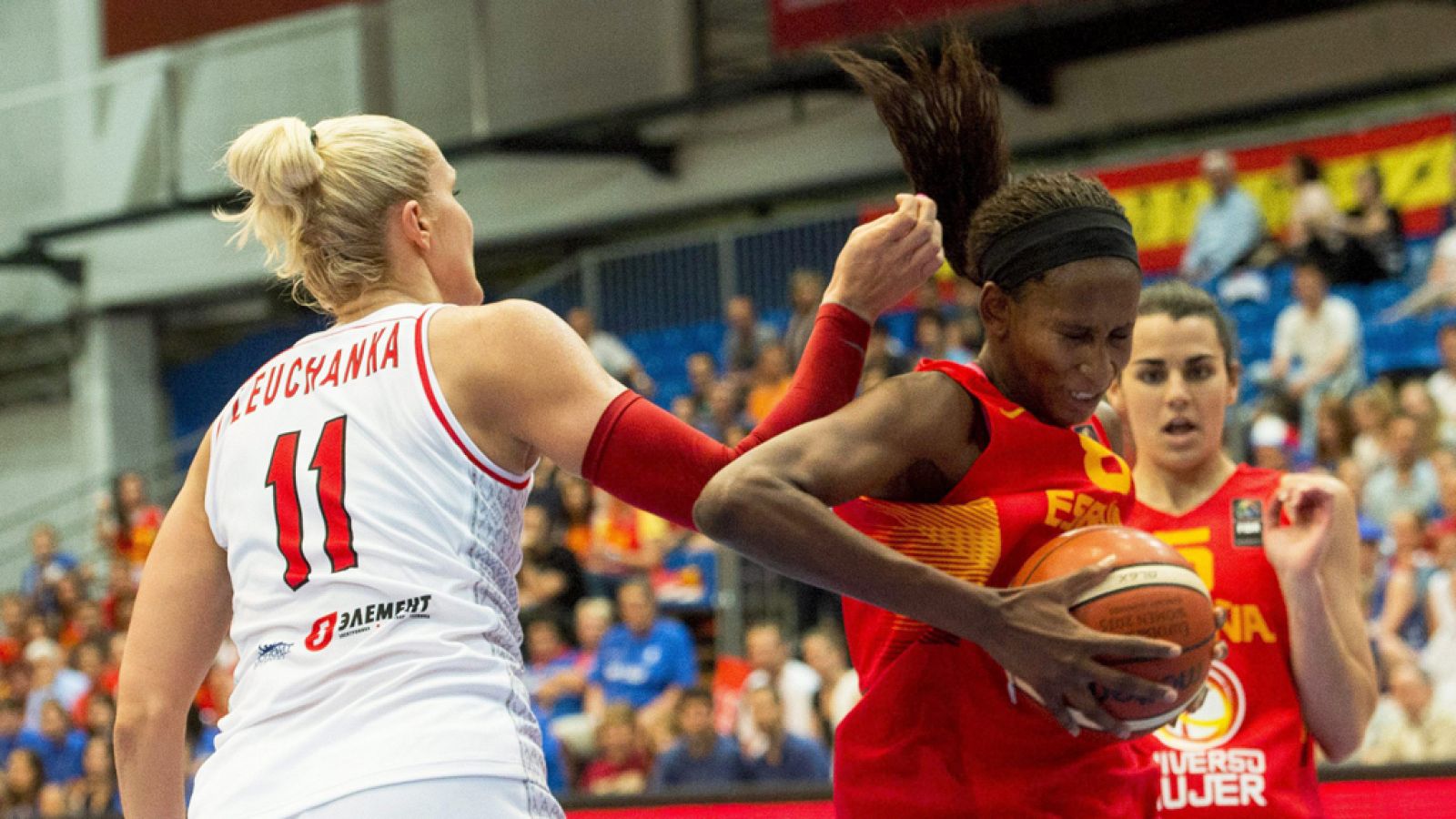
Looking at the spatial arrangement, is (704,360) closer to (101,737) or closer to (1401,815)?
(101,737)

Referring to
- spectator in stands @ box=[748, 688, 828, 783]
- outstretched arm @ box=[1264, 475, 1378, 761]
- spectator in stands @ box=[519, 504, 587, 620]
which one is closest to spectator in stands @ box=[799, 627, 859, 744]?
spectator in stands @ box=[748, 688, 828, 783]

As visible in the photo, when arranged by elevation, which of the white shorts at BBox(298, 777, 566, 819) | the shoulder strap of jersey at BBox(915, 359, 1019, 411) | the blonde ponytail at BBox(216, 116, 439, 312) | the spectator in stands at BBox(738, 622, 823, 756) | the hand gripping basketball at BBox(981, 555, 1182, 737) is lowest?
the spectator in stands at BBox(738, 622, 823, 756)

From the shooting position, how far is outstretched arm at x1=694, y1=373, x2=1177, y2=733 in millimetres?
2230

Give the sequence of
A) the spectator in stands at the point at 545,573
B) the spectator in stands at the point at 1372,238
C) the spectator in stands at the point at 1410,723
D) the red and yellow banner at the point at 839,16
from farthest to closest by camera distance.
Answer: the red and yellow banner at the point at 839,16, the spectator in stands at the point at 545,573, the spectator in stands at the point at 1372,238, the spectator in stands at the point at 1410,723

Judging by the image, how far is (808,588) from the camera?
9.49m

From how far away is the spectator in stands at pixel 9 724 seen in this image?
40.2ft

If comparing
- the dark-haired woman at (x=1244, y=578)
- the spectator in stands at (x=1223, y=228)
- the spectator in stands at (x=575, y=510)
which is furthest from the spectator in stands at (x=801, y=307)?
the dark-haired woman at (x=1244, y=578)

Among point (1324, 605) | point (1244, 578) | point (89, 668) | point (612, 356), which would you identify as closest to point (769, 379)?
point (612, 356)

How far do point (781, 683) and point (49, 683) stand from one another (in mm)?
6729

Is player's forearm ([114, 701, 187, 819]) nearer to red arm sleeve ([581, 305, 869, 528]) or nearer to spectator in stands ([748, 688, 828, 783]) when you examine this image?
red arm sleeve ([581, 305, 869, 528])

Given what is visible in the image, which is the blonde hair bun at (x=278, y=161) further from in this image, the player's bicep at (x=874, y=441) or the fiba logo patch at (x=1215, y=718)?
the fiba logo patch at (x=1215, y=718)

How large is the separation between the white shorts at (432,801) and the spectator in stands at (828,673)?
5.89m

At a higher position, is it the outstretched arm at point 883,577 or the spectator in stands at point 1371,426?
the spectator in stands at point 1371,426

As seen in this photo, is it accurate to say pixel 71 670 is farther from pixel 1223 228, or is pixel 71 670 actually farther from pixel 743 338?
pixel 1223 228
